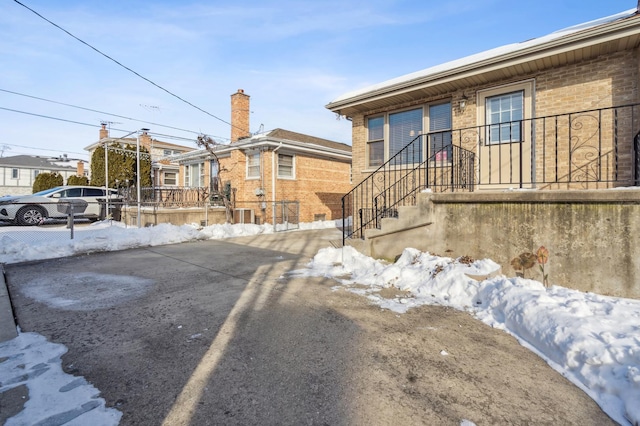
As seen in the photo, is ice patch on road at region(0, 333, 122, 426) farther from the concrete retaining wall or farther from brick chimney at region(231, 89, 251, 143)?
brick chimney at region(231, 89, 251, 143)

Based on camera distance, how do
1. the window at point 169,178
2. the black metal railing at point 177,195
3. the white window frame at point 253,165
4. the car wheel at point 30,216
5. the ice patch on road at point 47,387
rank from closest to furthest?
the ice patch on road at point 47,387 → the car wheel at point 30,216 → the white window frame at point 253,165 → the black metal railing at point 177,195 → the window at point 169,178

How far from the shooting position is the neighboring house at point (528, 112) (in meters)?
5.84

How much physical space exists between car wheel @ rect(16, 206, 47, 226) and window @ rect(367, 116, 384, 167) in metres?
13.1

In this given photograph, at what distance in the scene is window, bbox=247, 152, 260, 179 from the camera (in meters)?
15.0

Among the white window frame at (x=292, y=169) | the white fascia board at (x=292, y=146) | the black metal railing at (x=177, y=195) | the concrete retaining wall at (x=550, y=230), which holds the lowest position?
the concrete retaining wall at (x=550, y=230)

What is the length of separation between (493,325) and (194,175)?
1798 cm

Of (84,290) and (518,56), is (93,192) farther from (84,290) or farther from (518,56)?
(518,56)

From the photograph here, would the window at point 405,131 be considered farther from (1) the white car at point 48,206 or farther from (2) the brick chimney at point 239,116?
(1) the white car at point 48,206

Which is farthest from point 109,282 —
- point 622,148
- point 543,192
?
point 622,148

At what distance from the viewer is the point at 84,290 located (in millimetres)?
4922

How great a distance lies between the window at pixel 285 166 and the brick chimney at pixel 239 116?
7.96 feet

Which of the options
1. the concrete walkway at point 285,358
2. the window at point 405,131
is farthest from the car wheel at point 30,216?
the window at point 405,131

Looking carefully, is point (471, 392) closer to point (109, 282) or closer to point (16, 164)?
point (109, 282)

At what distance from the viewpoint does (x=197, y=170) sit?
Answer: 60.7 ft
